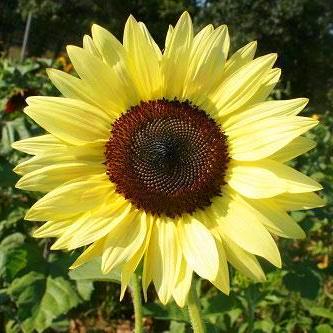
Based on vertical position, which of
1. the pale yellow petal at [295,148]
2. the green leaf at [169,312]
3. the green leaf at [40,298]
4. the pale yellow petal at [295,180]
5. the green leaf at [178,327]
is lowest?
the green leaf at [178,327]

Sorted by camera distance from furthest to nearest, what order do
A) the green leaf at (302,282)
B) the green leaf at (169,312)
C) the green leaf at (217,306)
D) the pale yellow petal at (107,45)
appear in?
1. the green leaf at (302,282)
2. the green leaf at (217,306)
3. the green leaf at (169,312)
4. the pale yellow petal at (107,45)

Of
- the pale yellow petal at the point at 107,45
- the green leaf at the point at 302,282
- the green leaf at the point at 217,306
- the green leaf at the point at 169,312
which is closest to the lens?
the pale yellow petal at the point at 107,45

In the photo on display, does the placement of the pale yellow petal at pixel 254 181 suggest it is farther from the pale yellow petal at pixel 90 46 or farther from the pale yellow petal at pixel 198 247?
the pale yellow petal at pixel 90 46

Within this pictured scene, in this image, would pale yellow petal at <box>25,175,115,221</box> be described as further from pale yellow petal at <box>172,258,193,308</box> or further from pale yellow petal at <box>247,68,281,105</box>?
pale yellow petal at <box>247,68,281,105</box>

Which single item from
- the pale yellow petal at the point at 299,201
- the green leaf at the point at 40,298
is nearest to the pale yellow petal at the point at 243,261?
the pale yellow petal at the point at 299,201

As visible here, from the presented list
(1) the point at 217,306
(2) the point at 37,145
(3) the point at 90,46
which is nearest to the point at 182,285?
(2) the point at 37,145

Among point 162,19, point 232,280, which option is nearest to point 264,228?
point 232,280

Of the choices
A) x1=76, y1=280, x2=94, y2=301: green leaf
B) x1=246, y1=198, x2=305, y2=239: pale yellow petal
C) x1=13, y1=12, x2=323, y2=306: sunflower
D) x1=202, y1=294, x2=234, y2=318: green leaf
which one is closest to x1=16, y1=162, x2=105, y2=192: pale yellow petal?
x1=13, y1=12, x2=323, y2=306: sunflower
